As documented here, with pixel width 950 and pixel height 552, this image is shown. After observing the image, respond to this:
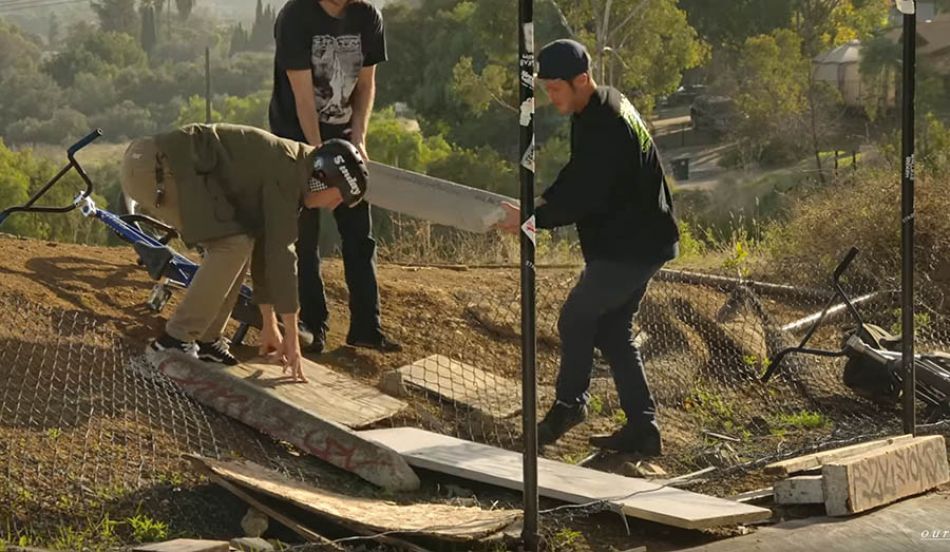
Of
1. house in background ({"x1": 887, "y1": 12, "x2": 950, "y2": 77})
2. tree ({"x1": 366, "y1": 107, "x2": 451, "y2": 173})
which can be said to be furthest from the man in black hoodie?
house in background ({"x1": 887, "y1": 12, "x2": 950, "y2": 77})

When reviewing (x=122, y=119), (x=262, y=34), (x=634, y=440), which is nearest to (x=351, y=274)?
(x=634, y=440)

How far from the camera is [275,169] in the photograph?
268 inches

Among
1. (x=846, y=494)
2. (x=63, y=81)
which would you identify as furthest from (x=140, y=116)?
(x=846, y=494)

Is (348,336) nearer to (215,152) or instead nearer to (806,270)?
(215,152)

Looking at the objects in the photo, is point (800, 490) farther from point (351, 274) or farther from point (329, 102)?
point (329, 102)

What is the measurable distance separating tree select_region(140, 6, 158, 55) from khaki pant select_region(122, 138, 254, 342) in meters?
84.1

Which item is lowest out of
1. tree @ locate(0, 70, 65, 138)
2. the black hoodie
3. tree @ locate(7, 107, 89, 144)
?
tree @ locate(7, 107, 89, 144)

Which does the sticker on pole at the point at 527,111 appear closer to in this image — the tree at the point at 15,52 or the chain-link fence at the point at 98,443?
the chain-link fence at the point at 98,443

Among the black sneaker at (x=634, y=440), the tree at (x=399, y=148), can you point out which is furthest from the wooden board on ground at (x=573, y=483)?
the tree at (x=399, y=148)

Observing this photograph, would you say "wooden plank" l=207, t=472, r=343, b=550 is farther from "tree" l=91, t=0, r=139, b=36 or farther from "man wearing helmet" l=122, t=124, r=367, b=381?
"tree" l=91, t=0, r=139, b=36

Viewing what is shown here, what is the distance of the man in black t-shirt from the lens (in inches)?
305

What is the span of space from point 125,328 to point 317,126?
136 centimetres

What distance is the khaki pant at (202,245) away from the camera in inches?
270

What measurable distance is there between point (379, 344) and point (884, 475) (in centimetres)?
279
